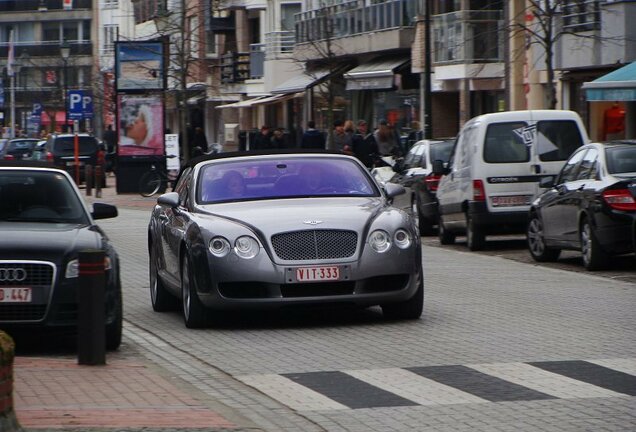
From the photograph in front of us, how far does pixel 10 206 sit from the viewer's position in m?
13.1

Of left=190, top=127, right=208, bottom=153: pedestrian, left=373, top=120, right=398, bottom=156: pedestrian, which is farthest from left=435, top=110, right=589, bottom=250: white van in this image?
left=190, top=127, right=208, bottom=153: pedestrian

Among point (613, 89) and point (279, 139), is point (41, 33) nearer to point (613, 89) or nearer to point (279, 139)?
point (279, 139)

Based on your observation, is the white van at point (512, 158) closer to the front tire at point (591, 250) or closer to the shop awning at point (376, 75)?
the front tire at point (591, 250)

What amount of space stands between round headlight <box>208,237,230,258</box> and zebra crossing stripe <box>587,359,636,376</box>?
3370mm

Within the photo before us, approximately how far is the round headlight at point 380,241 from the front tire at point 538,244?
8.19m

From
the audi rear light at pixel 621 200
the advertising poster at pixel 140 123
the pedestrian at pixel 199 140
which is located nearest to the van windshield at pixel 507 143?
Answer: the audi rear light at pixel 621 200

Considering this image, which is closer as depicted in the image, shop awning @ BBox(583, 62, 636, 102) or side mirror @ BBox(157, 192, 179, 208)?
side mirror @ BBox(157, 192, 179, 208)

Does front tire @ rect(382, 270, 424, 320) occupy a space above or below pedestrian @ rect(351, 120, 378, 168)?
below

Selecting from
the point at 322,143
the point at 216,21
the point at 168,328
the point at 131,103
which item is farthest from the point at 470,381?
the point at 216,21

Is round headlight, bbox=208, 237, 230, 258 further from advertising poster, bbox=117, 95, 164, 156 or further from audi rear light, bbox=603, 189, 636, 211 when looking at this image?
advertising poster, bbox=117, 95, 164, 156

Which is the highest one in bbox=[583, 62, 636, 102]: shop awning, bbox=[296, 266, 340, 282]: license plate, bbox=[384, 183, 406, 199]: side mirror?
bbox=[583, 62, 636, 102]: shop awning

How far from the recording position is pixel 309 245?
43.2ft

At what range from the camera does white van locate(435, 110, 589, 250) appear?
22.9 m

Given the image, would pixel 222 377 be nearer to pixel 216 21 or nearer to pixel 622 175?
pixel 622 175
